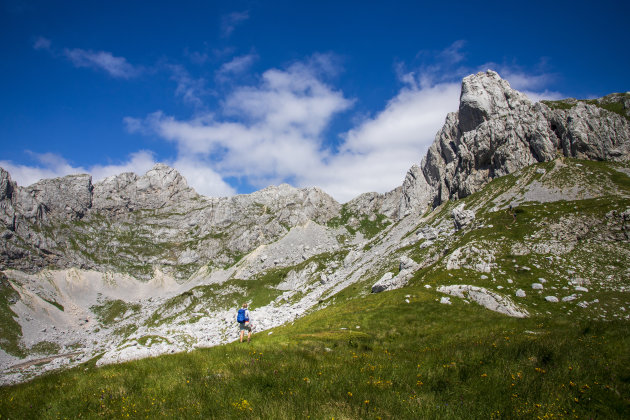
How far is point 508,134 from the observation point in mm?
126312

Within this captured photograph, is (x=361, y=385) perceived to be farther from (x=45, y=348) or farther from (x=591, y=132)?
(x=45, y=348)

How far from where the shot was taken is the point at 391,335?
23.9 meters

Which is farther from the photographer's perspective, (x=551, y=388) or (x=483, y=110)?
(x=483, y=110)

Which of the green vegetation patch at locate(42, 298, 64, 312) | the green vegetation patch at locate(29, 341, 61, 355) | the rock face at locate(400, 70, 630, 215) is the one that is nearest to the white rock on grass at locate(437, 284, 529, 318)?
the rock face at locate(400, 70, 630, 215)

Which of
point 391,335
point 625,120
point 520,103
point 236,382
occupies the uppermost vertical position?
point 520,103

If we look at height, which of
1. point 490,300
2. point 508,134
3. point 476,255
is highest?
point 508,134

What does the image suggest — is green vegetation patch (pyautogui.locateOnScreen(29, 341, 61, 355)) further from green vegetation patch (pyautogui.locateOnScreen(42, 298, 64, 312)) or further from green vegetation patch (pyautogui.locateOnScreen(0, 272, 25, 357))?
green vegetation patch (pyautogui.locateOnScreen(42, 298, 64, 312))

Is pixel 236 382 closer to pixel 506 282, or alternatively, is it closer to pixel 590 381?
pixel 590 381

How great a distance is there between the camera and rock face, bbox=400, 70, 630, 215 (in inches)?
4213

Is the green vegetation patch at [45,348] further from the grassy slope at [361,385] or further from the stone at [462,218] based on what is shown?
the stone at [462,218]

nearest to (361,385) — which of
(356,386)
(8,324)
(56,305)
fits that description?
(356,386)

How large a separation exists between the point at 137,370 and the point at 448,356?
12.4m

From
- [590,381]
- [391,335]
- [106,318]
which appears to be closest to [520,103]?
[391,335]

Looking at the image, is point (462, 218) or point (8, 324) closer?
point (462, 218)
